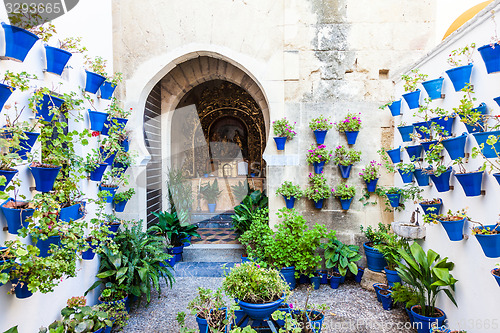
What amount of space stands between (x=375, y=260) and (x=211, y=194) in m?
4.55

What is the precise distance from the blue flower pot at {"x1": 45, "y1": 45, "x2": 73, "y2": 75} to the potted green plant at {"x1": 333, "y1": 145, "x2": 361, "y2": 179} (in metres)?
3.64

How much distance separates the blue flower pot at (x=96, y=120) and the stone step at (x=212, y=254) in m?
2.83

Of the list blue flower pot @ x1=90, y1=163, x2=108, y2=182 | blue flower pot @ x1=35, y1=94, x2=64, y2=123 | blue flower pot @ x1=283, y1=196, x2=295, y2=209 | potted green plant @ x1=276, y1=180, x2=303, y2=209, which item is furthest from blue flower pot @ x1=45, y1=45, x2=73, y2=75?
blue flower pot @ x1=283, y1=196, x2=295, y2=209

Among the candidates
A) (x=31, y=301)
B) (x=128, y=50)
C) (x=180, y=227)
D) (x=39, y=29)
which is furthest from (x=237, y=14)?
(x=31, y=301)

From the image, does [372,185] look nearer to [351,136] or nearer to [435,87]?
[351,136]

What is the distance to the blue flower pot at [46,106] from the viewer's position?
2.72m

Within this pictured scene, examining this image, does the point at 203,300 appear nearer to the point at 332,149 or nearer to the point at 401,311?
the point at 401,311

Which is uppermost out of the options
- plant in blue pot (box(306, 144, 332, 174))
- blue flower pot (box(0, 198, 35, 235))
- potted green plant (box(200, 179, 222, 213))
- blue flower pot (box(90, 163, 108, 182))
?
plant in blue pot (box(306, 144, 332, 174))

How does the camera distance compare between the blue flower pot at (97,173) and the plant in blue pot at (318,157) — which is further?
the plant in blue pot at (318,157)

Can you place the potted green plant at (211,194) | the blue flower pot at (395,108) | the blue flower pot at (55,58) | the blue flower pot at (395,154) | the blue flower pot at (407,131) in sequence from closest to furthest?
the blue flower pot at (55,58), the blue flower pot at (407,131), the blue flower pot at (395,154), the blue flower pot at (395,108), the potted green plant at (211,194)

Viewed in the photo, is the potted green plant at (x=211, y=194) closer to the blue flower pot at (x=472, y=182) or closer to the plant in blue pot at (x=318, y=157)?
the plant in blue pot at (x=318, y=157)

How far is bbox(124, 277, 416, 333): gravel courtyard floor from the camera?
3529 mm

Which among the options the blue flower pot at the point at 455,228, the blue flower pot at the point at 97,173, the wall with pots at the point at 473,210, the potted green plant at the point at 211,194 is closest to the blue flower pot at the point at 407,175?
the wall with pots at the point at 473,210

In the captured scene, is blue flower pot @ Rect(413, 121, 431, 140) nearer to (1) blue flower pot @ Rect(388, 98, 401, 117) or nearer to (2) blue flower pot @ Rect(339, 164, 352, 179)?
(1) blue flower pot @ Rect(388, 98, 401, 117)
